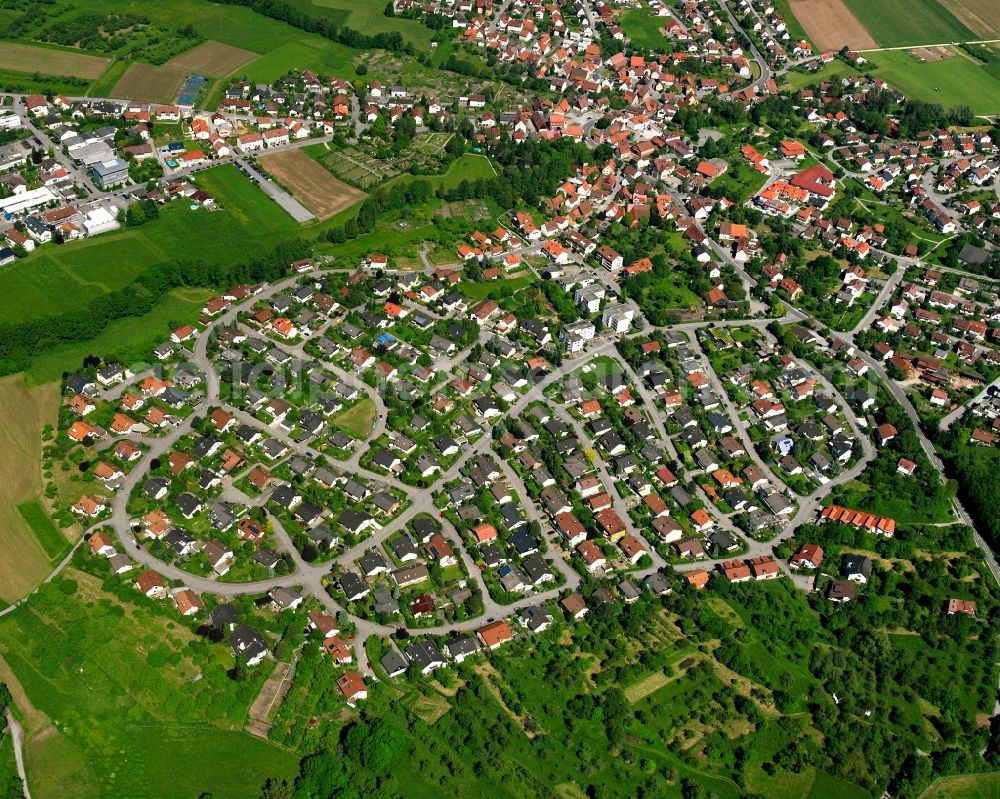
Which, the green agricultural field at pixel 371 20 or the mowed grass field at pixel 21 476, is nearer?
the mowed grass field at pixel 21 476

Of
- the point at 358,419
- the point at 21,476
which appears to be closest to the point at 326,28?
the point at 358,419

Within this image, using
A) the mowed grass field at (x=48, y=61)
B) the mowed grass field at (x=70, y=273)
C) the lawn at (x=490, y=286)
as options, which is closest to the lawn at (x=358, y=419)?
the lawn at (x=490, y=286)

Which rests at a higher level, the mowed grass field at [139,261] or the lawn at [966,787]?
the mowed grass field at [139,261]

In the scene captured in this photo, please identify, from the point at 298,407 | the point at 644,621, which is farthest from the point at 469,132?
the point at 644,621

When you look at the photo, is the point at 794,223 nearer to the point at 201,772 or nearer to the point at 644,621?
the point at 644,621

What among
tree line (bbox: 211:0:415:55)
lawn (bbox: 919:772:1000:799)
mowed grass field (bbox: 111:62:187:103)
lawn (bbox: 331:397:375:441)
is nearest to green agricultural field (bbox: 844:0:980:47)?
tree line (bbox: 211:0:415:55)

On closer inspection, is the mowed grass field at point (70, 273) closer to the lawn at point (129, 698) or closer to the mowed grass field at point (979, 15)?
the lawn at point (129, 698)
